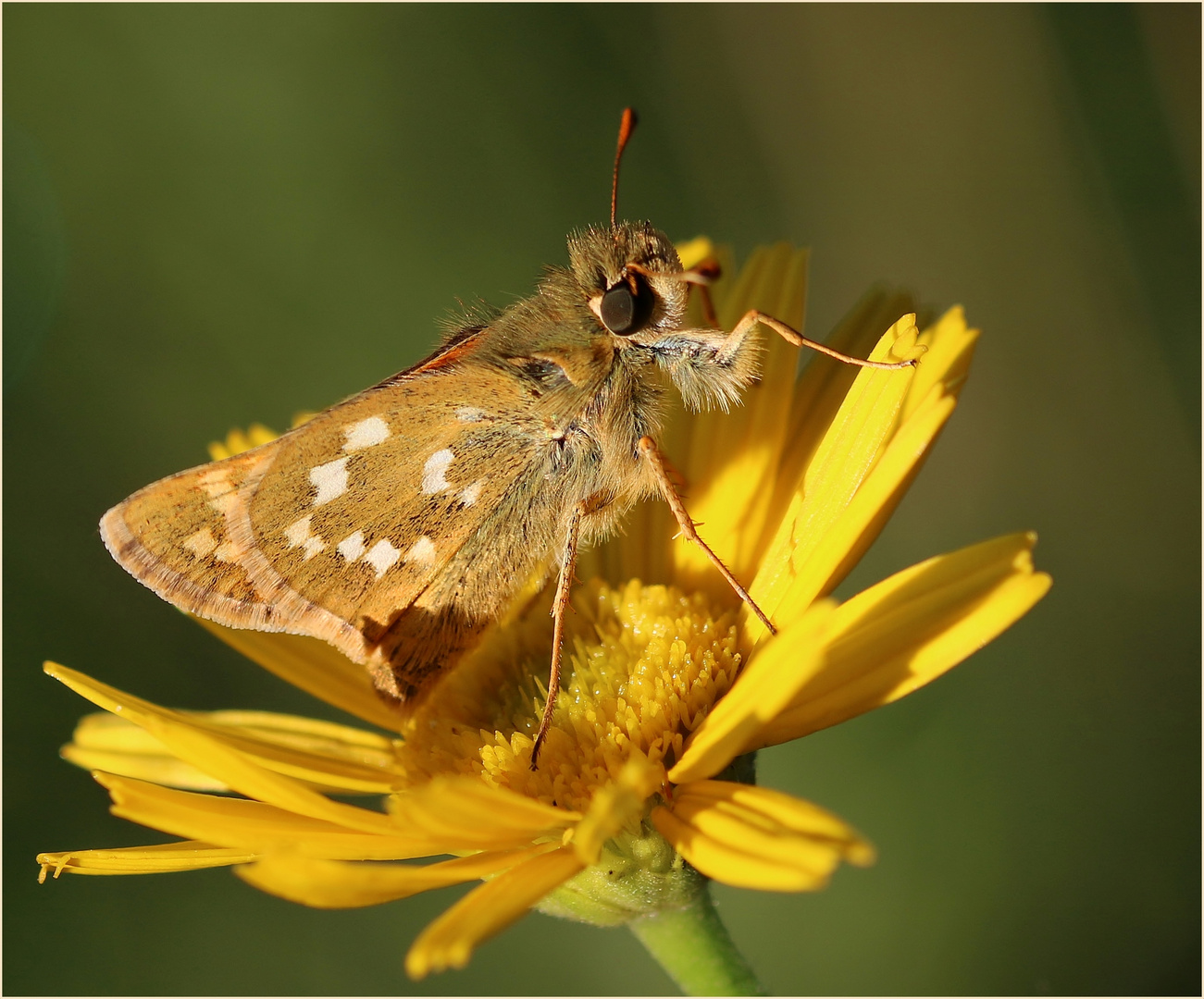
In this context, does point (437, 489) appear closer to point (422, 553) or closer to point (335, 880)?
point (422, 553)

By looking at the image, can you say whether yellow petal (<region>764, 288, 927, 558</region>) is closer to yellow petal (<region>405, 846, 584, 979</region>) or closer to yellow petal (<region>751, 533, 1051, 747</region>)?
yellow petal (<region>751, 533, 1051, 747</region>)

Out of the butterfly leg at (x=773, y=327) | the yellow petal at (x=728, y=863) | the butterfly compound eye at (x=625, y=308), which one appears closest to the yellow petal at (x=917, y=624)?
the yellow petal at (x=728, y=863)

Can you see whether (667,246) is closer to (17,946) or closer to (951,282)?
(951,282)

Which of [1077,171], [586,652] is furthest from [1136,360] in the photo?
[586,652]

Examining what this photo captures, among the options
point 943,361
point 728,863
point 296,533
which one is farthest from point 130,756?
point 943,361

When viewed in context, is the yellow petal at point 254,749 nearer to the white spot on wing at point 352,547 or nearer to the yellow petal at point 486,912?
the white spot on wing at point 352,547

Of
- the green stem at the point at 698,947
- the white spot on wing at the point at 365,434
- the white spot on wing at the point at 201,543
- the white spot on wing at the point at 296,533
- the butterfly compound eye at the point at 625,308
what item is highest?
the butterfly compound eye at the point at 625,308
